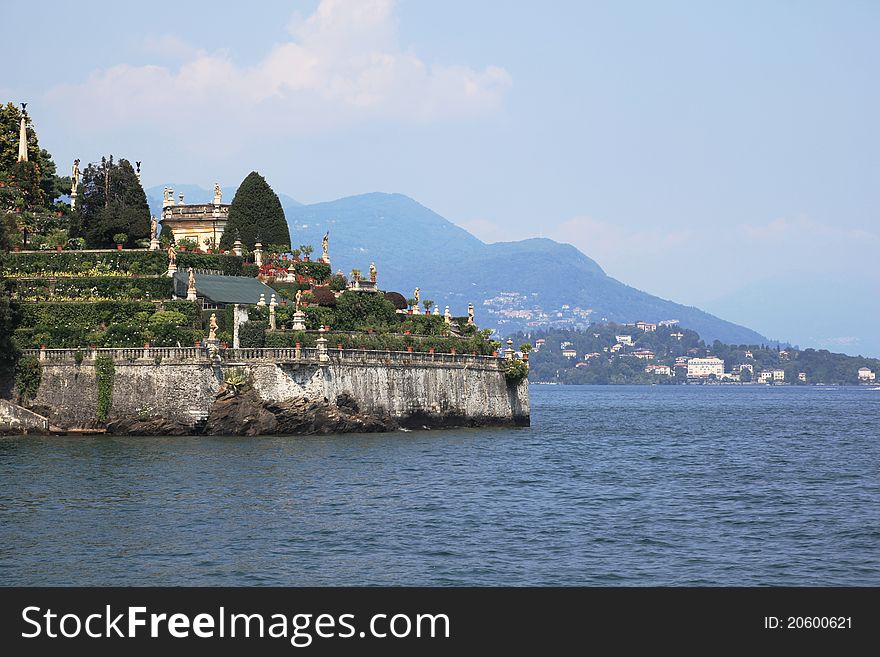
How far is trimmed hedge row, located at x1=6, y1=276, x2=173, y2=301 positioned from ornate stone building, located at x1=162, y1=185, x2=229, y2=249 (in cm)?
2418

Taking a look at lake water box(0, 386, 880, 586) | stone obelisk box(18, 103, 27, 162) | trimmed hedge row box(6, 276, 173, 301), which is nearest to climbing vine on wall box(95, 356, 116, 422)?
lake water box(0, 386, 880, 586)

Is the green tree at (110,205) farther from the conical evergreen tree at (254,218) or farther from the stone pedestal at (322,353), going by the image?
the stone pedestal at (322,353)

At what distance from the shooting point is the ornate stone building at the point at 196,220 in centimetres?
11325

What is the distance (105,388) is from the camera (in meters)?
80.1

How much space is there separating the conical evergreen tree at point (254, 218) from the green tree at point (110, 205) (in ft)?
25.2

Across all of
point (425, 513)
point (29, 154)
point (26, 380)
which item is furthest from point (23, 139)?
point (425, 513)

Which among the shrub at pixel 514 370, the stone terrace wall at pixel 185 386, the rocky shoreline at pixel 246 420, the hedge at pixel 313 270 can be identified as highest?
the hedge at pixel 313 270

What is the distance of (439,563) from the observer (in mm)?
42188

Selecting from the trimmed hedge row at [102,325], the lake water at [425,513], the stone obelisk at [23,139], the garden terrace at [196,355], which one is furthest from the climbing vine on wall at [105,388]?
the stone obelisk at [23,139]
